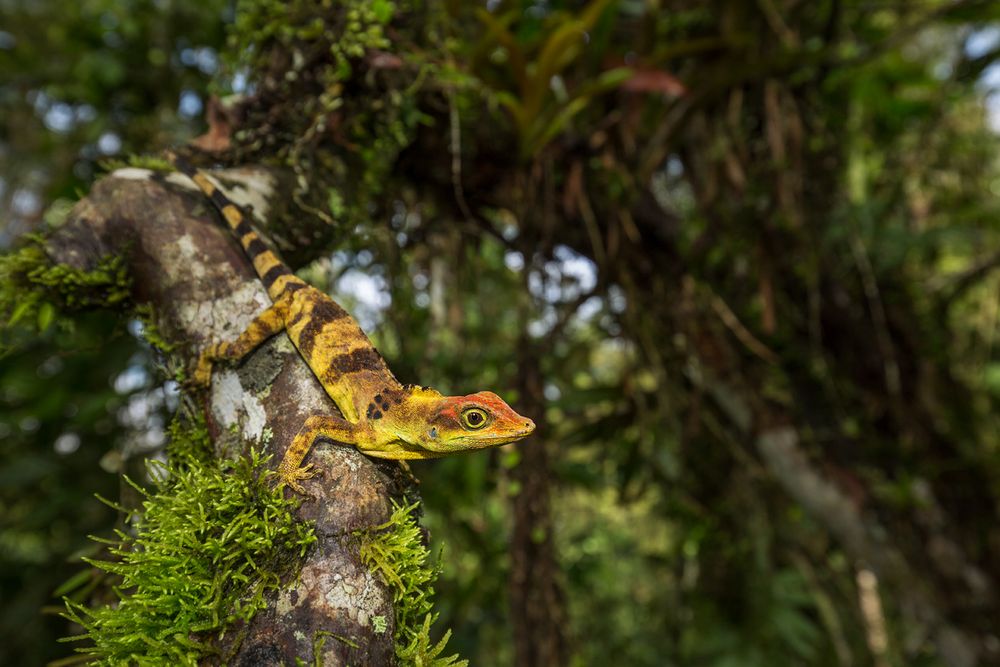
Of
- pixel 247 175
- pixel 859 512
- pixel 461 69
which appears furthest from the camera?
pixel 859 512

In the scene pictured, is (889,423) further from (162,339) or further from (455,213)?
(162,339)

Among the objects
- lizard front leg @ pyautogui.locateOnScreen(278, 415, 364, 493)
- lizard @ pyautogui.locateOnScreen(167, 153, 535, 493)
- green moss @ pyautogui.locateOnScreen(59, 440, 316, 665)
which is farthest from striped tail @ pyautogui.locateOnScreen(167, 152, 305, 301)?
green moss @ pyautogui.locateOnScreen(59, 440, 316, 665)

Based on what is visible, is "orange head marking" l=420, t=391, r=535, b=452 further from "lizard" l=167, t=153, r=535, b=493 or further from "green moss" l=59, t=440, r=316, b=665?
"green moss" l=59, t=440, r=316, b=665

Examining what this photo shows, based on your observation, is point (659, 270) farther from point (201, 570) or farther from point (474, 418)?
point (201, 570)

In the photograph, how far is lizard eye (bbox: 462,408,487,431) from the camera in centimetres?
185

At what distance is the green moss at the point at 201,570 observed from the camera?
4.41 ft

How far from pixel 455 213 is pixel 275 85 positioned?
Answer: 3.77ft

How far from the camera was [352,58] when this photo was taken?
2619 mm

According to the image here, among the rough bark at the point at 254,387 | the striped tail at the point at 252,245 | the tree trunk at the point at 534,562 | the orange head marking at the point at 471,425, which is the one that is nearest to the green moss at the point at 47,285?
the rough bark at the point at 254,387

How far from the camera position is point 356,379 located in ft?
6.01

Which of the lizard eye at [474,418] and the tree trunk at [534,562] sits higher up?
the lizard eye at [474,418]

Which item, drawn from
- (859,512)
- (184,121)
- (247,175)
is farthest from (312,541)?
(184,121)

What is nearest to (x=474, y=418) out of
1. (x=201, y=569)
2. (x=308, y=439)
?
(x=308, y=439)

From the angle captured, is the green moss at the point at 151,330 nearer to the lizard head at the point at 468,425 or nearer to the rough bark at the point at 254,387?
the rough bark at the point at 254,387
